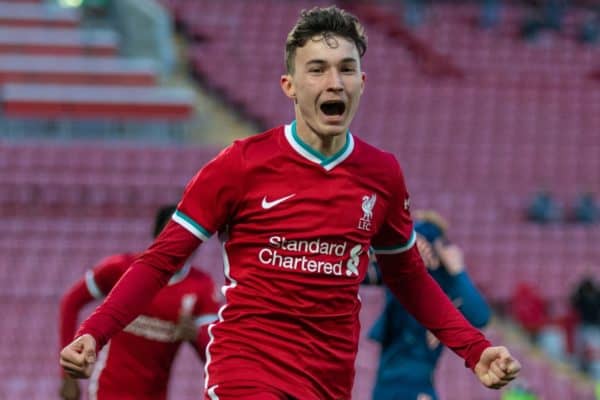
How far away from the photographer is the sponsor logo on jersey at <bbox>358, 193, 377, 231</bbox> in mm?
4148

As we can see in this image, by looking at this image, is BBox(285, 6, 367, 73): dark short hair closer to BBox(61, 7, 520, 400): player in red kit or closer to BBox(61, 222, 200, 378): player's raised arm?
BBox(61, 7, 520, 400): player in red kit

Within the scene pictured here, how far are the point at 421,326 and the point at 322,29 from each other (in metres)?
2.99

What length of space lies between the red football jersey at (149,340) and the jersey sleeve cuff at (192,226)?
2006mm

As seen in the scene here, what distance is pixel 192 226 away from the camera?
3982 millimetres

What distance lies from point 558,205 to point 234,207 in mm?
15791

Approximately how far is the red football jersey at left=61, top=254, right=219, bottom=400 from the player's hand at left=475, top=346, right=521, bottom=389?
6.93 ft

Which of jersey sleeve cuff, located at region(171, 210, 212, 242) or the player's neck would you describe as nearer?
jersey sleeve cuff, located at region(171, 210, 212, 242)

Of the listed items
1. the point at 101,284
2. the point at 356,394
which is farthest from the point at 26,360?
the point at 101,284

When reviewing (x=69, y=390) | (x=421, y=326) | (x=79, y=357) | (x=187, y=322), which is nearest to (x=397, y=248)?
(x=79, y=357)

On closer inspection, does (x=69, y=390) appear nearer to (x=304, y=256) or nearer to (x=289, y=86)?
(x=304, y=256)

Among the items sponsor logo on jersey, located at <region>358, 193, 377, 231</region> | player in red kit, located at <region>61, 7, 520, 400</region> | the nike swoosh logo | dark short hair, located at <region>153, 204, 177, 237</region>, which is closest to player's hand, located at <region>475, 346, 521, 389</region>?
player in red kit, located at <region>61, 7, 520, 400</region>

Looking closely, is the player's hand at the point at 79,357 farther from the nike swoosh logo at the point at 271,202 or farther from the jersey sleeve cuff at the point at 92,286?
the jersey sleeve cuff at the point at 92,286

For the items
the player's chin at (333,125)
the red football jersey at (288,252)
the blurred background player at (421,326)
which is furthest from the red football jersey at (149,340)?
the player's chin at (333,125)

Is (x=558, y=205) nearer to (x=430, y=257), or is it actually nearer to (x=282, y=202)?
(x=430, y=257)
